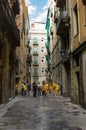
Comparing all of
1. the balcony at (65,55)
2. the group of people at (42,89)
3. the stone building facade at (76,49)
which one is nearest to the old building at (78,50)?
the stone building facade at (76,49)

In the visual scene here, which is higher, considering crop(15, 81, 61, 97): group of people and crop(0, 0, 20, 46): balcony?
crop(0, 0, 20, 46): balcony

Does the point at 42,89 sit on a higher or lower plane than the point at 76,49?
lower

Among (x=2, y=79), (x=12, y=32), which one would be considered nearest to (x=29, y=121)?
(x=2, y=79)

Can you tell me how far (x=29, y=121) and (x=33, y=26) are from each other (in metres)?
80.3

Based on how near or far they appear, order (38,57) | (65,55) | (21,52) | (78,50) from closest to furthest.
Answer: (78,50) → (65,55) → (21,52) → (38,57)

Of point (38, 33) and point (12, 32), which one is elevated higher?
point (38, 33)

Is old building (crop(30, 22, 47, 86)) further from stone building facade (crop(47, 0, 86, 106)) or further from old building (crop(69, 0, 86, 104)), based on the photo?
old building (crop(69, 0, 86, 104))

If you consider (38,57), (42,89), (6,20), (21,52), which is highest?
(38,57)

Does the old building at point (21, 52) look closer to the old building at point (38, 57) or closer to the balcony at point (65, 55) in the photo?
the balcony at point (65, 55)

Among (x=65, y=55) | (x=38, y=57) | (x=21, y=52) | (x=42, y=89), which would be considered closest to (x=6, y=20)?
(x=65, y=55)

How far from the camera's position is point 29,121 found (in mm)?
10727

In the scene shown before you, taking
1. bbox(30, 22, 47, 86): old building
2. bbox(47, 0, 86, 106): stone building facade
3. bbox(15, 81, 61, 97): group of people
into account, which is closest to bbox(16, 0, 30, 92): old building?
bbox(15, 81, 61, 97): group of people

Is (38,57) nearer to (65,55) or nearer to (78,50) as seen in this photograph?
(65,55)

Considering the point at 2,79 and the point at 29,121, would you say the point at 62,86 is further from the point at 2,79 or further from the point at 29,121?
the point at 29,121
